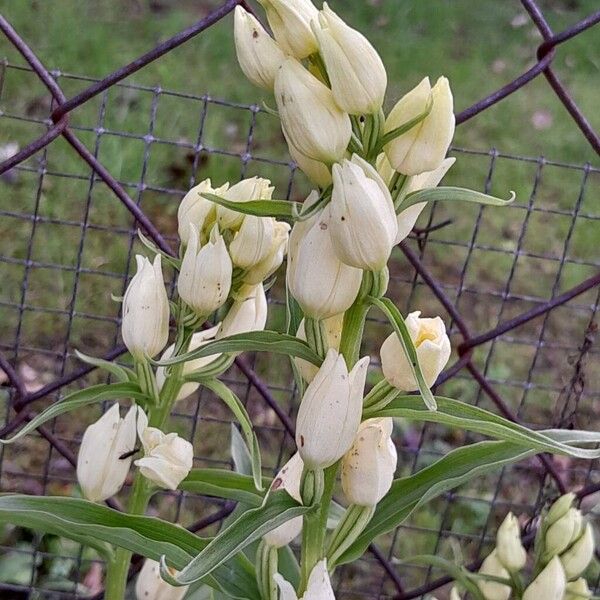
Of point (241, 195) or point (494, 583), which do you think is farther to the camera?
point (494, 583)

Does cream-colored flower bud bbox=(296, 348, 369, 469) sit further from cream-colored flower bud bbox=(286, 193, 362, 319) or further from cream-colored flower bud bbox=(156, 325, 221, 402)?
cream-colored flower bud bbox=(156, 325, 221, 402)

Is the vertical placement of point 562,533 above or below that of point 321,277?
below

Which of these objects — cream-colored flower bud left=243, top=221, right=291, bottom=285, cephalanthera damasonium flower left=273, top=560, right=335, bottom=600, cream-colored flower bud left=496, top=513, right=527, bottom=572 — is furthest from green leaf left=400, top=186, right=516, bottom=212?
cream-colored flower bud left=496, top=513, right=527, bottom=572

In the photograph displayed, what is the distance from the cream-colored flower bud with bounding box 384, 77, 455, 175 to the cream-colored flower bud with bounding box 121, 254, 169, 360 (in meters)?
0.19

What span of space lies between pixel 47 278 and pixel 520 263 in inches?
33.5

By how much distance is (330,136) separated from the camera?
1.77 feet

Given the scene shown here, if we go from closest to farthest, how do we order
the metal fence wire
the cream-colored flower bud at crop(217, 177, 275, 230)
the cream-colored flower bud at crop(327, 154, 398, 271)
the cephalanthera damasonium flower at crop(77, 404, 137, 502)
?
1. the cream-colored flower bud at crop(327, 154, 398, 271)
2. the cream-colored flower bud at crop(217, 177, 275, 230)
3. the cephalanthera damasonium flower at crop(77, 404, 137, 502)
4. the metal fence wire

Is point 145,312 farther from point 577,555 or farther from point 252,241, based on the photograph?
point 577,555

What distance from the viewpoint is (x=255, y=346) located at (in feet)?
1.90

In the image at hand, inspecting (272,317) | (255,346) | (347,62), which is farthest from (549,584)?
(272,317)

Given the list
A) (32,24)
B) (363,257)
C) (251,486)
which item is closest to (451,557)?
(251,486)

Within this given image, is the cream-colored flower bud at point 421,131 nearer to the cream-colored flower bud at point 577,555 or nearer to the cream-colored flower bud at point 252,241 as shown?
the cream-colored flower bud at point 252,241

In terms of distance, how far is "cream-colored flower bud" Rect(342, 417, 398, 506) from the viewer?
24.0 inches

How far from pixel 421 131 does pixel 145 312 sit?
0.23 metres
